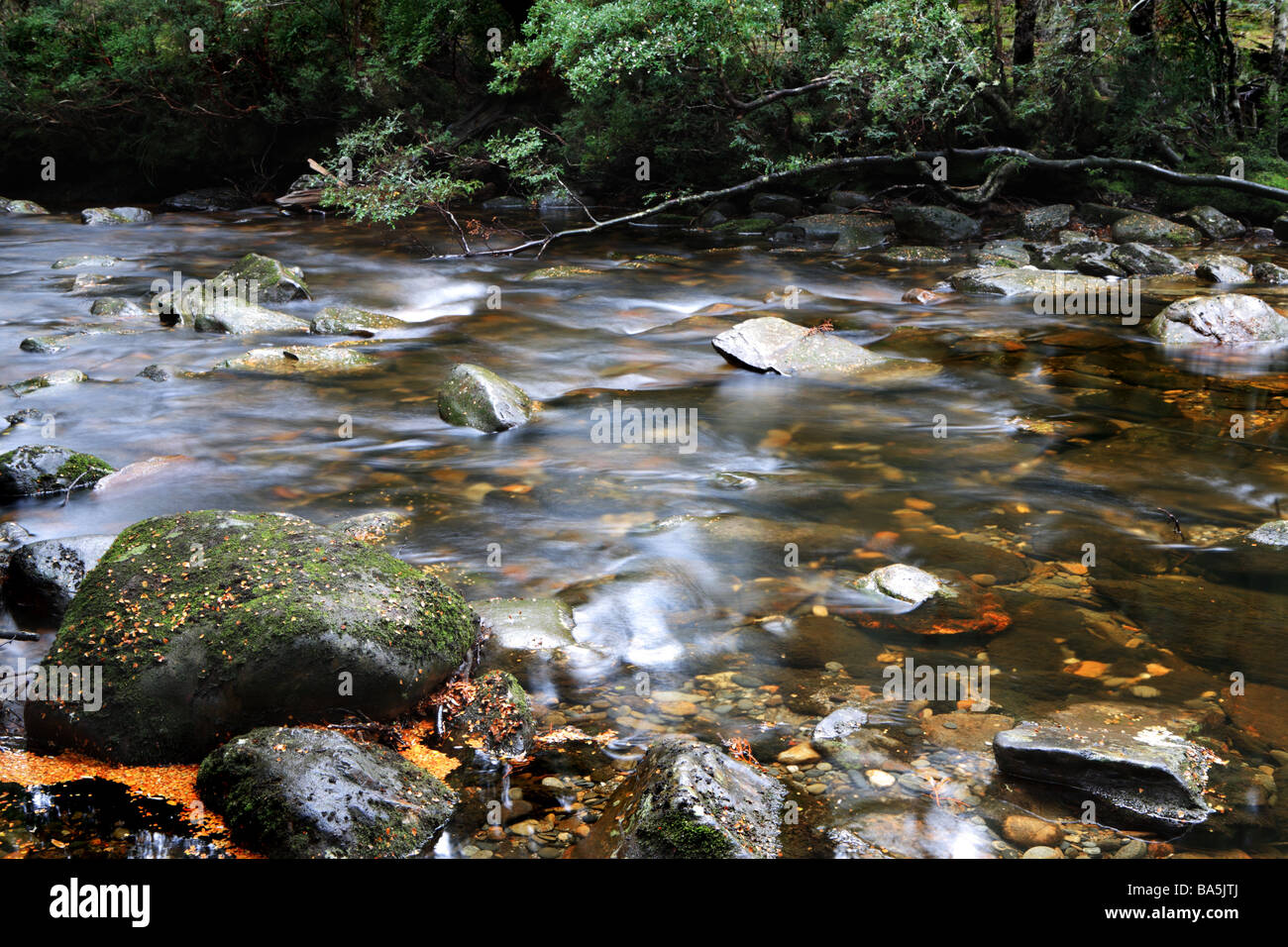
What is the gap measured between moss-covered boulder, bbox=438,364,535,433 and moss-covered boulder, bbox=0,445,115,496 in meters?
2.41

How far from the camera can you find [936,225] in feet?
46.9

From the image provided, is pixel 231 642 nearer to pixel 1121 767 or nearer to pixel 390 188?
pixel 1121 767

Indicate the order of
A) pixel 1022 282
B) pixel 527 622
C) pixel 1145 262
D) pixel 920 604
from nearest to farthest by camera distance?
pixel 527 622, pixel 920 604, pixel 1022 282, pixel 1145 262

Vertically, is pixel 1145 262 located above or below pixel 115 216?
below

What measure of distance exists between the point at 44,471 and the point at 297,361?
123 inches

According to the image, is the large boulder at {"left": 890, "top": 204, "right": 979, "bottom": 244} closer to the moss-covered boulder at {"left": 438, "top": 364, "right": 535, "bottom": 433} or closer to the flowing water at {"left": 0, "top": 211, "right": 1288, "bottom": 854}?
the flowing water at {"left": 0, "top": 211, "right": 1288, "bottom": 854}

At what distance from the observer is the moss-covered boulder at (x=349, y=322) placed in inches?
404

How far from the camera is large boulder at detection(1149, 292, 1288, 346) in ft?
30.5

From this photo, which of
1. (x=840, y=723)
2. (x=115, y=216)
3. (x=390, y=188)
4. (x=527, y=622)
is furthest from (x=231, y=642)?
(x=115, y=216)

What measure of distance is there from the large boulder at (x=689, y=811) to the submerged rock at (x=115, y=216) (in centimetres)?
1804

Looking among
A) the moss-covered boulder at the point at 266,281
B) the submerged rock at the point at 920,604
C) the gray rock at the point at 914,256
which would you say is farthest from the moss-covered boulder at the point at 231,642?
the gray rock at the point at 914,256

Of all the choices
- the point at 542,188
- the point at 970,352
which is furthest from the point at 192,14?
the point at 970,352

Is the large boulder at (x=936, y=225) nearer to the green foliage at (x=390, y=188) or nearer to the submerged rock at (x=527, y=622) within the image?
the green foliage at (x=390, y=188)
